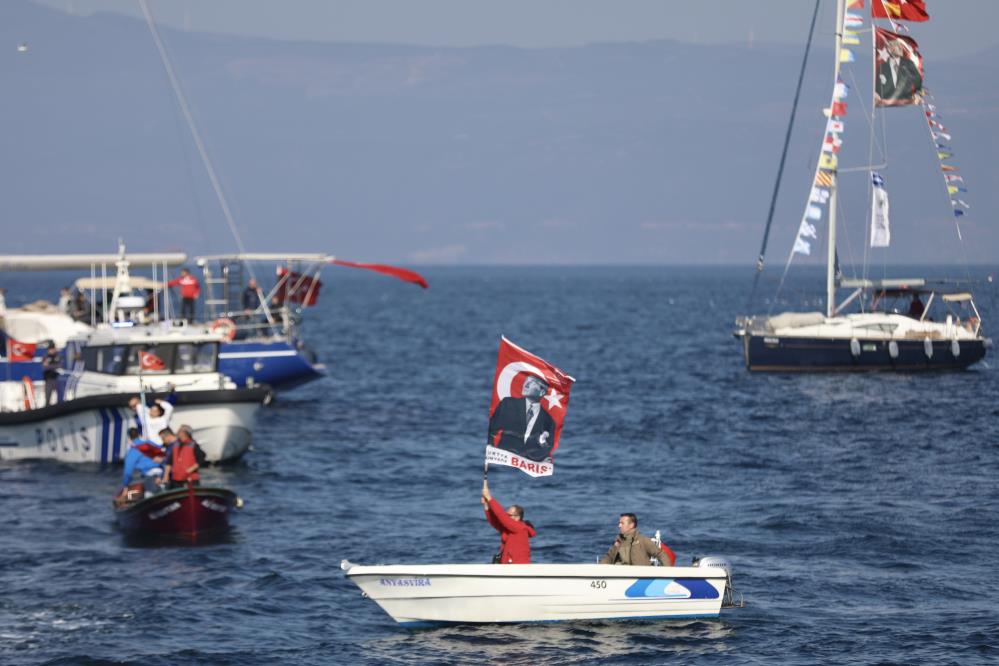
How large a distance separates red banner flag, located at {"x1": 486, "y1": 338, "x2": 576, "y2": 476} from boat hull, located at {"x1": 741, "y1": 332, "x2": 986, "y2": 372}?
134ft

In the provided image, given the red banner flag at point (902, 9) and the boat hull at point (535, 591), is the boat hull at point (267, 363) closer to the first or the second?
the boat hull at point (535, 591)

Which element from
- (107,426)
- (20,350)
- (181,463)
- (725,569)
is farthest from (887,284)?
(725,569)

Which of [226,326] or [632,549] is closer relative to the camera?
[632,549]

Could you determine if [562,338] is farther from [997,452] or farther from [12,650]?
[12,650]

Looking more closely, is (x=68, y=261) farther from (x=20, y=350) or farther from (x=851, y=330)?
(x=851, y=330)

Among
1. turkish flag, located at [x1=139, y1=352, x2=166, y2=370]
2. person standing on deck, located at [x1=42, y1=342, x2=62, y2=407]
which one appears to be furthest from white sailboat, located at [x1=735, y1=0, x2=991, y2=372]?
person standing on deck, located at [x1=42, y1=342, x2=62, y2=407]

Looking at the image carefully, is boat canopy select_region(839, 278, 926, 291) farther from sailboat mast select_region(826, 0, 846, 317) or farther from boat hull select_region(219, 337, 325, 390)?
boat hull select_region(219, 337, 325, 390)

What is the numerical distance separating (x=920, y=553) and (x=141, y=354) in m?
19.9

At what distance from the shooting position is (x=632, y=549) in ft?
76.3

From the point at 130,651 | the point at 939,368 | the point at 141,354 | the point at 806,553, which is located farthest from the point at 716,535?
the point at 939,368

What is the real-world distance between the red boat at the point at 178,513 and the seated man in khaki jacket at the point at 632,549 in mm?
10256

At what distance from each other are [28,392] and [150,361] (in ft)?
18.9

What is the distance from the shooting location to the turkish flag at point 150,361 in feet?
127

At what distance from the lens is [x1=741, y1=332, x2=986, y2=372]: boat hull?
2452 inches
